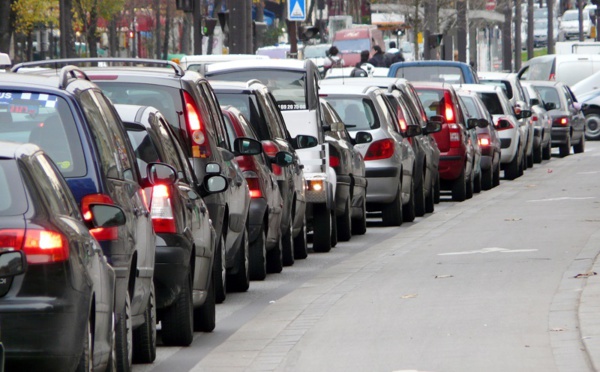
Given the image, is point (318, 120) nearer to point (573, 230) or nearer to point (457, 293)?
point (573, 230)

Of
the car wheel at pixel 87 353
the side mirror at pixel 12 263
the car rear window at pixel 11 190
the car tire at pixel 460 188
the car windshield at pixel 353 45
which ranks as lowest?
the car tire at pixel 460 188

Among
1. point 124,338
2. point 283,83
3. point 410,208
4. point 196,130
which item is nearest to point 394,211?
point 410,208

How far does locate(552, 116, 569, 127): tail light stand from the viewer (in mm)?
38781

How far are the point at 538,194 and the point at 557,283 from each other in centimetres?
1228

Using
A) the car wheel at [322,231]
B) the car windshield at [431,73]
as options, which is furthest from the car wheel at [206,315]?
the car windshield at [431,73]

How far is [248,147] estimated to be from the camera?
42.4 feet

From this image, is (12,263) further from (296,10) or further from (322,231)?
(296,10)

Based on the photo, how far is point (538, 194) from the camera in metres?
24.7

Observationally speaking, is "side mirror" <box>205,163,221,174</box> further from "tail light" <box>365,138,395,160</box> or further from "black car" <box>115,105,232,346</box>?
"tail light" <box>365,138,395,160</box>

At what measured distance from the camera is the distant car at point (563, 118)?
38.8 meters

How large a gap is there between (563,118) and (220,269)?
2788 centimetres

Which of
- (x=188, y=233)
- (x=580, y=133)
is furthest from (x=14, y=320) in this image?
(x=580, y=133)

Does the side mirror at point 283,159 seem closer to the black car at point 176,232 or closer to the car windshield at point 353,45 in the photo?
the black car at point 176,232

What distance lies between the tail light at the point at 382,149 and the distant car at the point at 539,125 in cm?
1555
